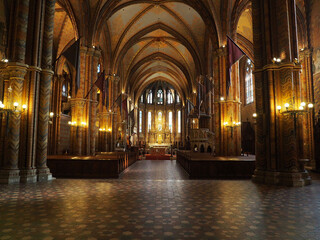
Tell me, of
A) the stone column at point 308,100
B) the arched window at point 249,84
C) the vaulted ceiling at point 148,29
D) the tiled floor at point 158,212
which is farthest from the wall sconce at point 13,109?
the arched window at point 249,84

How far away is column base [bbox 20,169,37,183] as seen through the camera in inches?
313

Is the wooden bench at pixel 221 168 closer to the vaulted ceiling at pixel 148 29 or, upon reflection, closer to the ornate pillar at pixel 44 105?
the ornate pillar at pixel 44 105

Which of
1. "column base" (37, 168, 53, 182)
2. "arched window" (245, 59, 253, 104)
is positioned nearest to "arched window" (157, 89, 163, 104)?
"arched window" (245, 59, 253, 104)

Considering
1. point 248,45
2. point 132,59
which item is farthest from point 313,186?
point 132,59

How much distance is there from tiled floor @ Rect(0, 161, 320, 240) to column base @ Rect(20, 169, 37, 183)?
775mm

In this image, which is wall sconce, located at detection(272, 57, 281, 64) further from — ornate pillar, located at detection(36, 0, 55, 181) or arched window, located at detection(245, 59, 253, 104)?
arched window, located at detection(245, 59, 253, 104)

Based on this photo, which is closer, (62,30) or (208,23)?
(208,23)

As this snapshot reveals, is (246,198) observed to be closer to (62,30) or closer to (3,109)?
(3,109)

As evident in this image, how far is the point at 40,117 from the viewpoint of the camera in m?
8.76

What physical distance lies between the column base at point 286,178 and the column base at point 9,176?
8.02 meters

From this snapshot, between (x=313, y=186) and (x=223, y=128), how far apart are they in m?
8.38

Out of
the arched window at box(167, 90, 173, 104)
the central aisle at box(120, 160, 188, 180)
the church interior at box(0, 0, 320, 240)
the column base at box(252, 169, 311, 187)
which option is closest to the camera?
the church interior at box(0, 0, 320, 240)

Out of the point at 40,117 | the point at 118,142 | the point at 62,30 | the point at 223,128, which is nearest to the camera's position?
the point at 40,117

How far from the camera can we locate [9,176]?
766 centimetres
